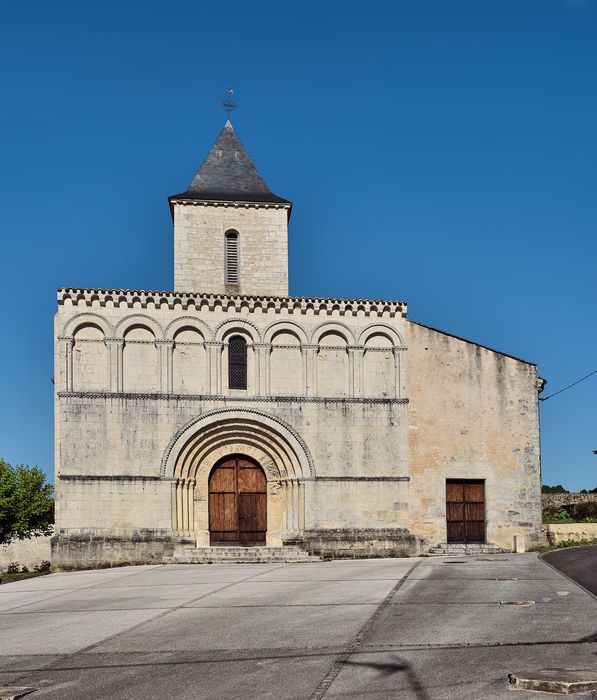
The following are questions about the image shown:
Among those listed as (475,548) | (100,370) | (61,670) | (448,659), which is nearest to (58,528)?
(100,370)

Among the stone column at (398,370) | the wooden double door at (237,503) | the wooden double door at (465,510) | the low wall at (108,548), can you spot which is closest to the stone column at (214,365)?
the wooden double door at (237,503)

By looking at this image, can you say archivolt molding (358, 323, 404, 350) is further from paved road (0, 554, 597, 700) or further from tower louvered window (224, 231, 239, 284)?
paved road (0, 554, 597, 700)

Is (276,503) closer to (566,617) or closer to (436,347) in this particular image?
(436,347)

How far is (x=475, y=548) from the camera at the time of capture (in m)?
26.2

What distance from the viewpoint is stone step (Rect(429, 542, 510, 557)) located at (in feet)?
85.3

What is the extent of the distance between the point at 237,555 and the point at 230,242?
10.0 metres

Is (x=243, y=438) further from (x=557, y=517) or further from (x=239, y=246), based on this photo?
(x=557, y=517)

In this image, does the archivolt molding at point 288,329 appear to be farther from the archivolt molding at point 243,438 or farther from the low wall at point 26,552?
the low wall at point 26,552

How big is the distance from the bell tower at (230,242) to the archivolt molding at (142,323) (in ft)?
8.79

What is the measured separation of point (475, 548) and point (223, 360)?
9095 mm

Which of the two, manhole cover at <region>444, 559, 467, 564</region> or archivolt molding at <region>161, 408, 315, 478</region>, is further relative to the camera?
archivolt molding at <region>161, 408, 315, 478</region>

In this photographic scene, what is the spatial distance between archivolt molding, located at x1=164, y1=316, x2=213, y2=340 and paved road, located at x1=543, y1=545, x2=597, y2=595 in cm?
1103

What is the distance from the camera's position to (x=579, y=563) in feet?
66.8

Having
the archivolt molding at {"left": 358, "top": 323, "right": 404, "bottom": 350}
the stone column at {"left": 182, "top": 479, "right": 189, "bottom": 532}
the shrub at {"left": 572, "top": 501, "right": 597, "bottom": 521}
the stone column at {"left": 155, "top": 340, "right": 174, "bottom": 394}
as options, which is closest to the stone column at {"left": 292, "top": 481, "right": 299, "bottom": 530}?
the stone column at {"left": 182, "top": 479, "right": 189, "bottom": 532}
